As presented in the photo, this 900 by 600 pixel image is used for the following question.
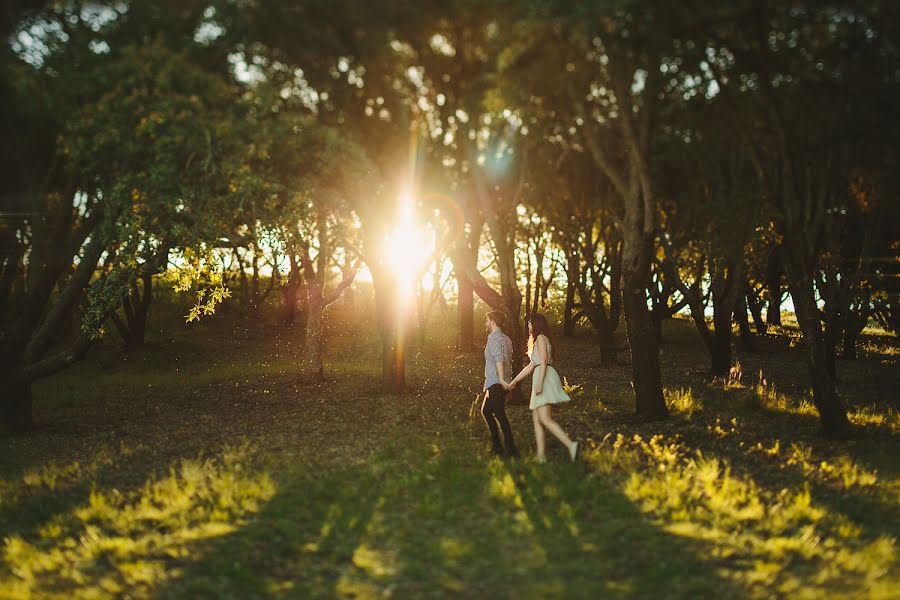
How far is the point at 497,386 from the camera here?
12.4 m

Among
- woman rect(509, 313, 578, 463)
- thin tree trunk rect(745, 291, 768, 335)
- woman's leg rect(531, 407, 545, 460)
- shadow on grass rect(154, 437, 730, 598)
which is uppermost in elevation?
thin tree trunk rect(745, 291, 768, 335)

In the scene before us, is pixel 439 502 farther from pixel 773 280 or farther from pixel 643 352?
pixel 773 280

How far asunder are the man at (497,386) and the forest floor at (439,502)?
1.41ft

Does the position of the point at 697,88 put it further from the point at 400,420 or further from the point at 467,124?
the point at 400,420

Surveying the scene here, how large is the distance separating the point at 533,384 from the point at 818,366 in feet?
20.7

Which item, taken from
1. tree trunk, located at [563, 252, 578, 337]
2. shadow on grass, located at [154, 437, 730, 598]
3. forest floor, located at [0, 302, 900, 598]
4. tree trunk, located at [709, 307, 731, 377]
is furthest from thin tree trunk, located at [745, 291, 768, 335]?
shadow on grass, located at [154, 437, 730, 598]

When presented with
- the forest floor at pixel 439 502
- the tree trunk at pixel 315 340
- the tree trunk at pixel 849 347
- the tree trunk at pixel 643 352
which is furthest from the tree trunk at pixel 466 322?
the tree trunk at pixel 643 352

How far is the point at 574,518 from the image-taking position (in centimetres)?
937

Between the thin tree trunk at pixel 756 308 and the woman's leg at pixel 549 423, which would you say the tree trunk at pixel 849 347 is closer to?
the thin tree trunk at pixel 756 308

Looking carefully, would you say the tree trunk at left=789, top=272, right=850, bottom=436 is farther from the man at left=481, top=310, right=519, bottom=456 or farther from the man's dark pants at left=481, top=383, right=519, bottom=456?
the man's dark pants at left=481, top=383, right=519, bottom=456

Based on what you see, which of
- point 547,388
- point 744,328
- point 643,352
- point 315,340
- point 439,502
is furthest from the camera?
point 744,328

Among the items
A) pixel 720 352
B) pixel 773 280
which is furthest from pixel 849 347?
pixel 720 352

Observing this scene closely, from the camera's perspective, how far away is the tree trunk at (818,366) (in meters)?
14.5

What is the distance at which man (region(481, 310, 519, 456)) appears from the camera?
490 inches
